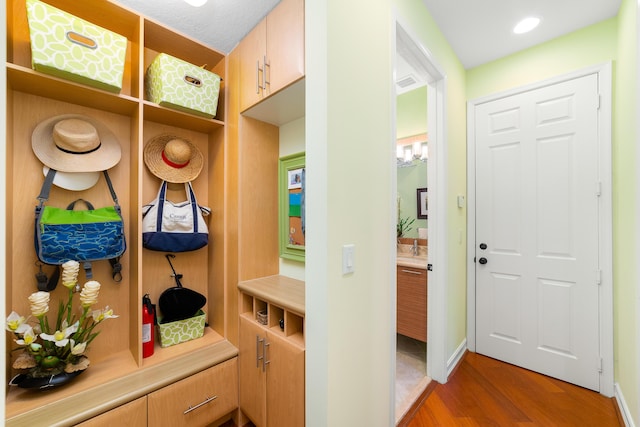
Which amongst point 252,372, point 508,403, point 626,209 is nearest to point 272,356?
point 252,372

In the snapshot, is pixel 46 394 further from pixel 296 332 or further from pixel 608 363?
pixel 608 363

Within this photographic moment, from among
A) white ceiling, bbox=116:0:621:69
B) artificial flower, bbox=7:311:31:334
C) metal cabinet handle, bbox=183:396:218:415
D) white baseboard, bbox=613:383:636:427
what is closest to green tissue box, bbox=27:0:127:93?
white ceiling, bbox=116:0:621:69

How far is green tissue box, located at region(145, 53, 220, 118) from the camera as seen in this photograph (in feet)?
5.09

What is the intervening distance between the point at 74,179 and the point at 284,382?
62.3 inches

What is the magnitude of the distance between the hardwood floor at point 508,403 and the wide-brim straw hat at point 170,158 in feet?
6.97

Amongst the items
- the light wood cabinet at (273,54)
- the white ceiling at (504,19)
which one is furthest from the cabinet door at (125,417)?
the white ceiling at (504,19)

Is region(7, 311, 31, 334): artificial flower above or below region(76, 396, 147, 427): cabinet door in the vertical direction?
above

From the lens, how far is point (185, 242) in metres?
1.73

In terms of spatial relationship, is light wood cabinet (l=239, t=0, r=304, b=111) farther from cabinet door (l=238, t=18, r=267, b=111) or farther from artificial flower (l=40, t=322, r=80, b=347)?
artificial flower (l=40, t=322, r=80, b=347)

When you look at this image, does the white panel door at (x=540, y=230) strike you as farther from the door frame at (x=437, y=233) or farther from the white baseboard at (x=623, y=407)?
the door frame at (x=437, y=233)

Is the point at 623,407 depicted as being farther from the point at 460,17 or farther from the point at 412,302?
the point at 460,17

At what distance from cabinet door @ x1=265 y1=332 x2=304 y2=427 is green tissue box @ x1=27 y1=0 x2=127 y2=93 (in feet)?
5.26

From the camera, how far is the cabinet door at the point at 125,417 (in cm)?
119

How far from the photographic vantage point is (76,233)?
1.38 m
